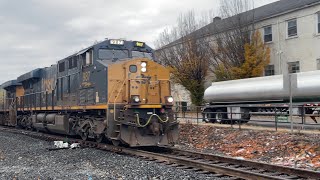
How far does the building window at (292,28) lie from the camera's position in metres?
30.1

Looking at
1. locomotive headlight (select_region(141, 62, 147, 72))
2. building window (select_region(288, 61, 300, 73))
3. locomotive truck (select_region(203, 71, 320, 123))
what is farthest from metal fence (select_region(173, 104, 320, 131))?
building window (select_region(288, 61, 300, 73))

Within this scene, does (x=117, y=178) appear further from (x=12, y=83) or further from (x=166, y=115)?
(x=12, y=83)

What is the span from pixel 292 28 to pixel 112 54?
73.0ft

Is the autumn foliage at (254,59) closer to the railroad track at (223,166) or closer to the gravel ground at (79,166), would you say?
the railroad track at (223,166)

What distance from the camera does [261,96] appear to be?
67.4ft

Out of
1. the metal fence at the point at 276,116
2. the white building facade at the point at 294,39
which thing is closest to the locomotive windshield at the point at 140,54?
A: the metal fence at the point at 276,116

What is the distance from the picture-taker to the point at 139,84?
11.7 metres

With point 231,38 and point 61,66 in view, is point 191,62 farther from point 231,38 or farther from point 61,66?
point 61,66

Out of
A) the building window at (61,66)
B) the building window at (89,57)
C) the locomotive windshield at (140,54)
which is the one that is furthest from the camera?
the building window at (61,66)

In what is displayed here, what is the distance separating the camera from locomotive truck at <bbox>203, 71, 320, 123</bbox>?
1811 centimetres

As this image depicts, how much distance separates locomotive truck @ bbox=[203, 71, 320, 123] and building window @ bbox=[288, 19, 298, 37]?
1048 cm

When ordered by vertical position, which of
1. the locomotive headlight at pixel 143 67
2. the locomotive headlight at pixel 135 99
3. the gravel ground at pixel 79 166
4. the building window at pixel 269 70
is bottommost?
the gravel ground at pixel 79 166

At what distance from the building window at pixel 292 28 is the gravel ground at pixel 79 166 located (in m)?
23.8

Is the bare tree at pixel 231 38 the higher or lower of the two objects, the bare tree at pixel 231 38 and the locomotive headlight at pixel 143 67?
the higher
